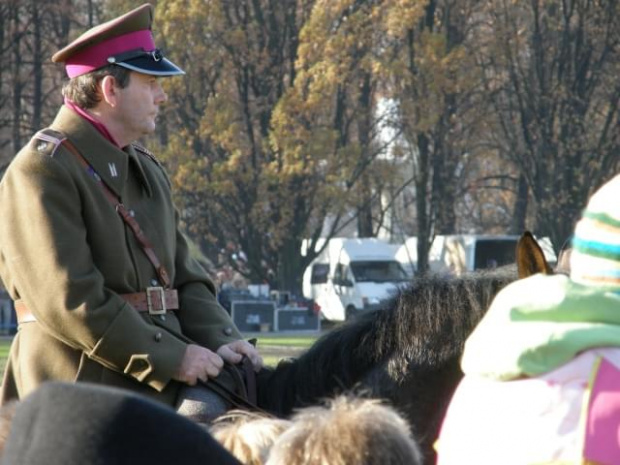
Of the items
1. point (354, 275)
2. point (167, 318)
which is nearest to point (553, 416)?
point (167, 318)

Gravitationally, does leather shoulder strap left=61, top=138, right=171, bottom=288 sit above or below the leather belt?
above

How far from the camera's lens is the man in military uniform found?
161 inches

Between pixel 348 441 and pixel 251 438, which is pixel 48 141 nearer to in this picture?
pixel 251 438

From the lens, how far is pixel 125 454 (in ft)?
5.57

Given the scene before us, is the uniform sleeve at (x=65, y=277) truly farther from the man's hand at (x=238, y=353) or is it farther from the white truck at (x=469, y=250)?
the white truck at (x=469, y=250)

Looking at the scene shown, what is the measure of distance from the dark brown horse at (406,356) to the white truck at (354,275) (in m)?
32.1

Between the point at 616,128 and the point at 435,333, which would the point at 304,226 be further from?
the point at 435,333

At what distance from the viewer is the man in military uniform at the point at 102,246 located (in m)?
4.10

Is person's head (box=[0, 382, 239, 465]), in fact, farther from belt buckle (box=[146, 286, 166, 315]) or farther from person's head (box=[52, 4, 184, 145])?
person's head (box=[52, 4, 184, 145])

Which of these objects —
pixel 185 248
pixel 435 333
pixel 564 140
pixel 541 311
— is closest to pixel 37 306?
pixel 185 248

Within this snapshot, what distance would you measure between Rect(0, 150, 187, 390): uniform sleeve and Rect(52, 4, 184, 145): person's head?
26 cm

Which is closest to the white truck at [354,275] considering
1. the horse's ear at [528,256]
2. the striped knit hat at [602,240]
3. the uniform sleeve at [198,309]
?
the uniform sleeve at [198,309]

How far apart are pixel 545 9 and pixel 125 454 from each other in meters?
32.8

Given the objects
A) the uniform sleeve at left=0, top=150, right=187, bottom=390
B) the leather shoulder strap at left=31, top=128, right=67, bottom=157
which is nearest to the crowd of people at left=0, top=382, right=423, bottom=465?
the uniform sleeve at left=0, top=150, right=187, bottom=390
